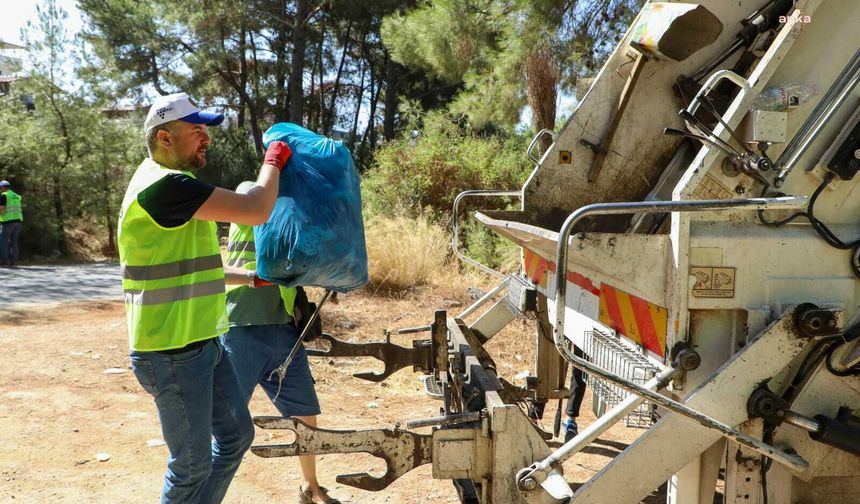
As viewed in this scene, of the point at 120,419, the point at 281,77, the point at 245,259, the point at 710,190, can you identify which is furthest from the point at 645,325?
the point at 281,77

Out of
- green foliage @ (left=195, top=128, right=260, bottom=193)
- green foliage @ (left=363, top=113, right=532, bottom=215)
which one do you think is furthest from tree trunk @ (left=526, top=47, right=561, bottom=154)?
green foliage @ (left=195, top=128, right=260, bottom=193)

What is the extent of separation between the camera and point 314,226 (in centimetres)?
273

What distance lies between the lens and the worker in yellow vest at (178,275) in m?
2.32

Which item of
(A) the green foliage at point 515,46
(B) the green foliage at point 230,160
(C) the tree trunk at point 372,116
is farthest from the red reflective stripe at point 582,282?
(C) the tree trunk at point 372,116

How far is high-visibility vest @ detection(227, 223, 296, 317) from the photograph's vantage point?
317 cm

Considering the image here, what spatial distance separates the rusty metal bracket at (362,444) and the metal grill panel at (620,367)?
0.61m

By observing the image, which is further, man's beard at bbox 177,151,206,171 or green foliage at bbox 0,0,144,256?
green foliage at bbox 0,0,144,256

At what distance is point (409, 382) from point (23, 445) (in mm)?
2540

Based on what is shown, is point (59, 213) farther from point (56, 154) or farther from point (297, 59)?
point (297, 59)

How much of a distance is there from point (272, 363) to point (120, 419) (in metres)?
1.80

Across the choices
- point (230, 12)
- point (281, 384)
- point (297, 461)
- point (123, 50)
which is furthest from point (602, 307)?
point (123, 50)

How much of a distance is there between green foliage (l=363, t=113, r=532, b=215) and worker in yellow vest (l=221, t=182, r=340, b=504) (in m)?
7.24

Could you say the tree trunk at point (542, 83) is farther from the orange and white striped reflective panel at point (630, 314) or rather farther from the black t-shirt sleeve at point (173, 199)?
the black t-shirt sleeve at point (173, 199)

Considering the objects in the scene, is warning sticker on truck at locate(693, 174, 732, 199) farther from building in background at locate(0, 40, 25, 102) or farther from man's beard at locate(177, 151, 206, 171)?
building in background at locate(0, 40, 25, 102)
